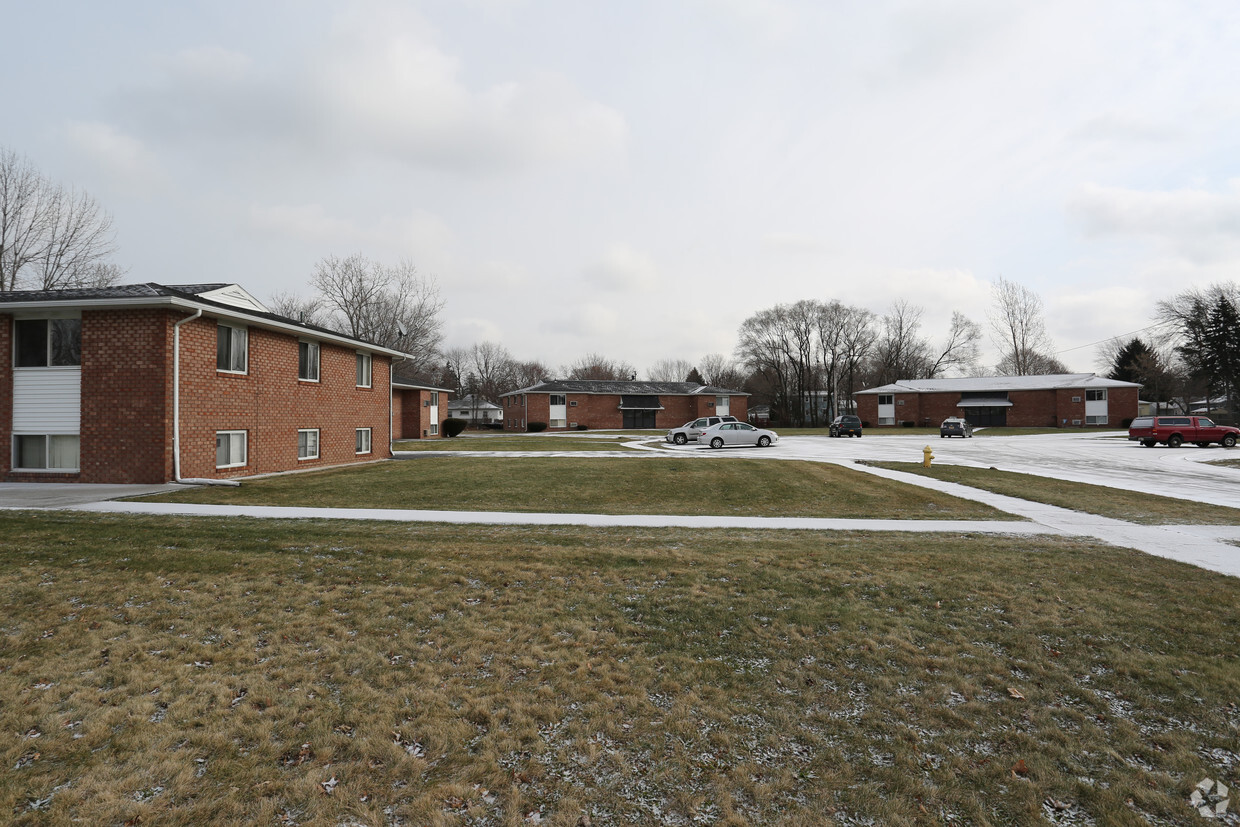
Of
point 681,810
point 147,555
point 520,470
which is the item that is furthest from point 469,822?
point 520,470

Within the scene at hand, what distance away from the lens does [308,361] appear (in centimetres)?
1933

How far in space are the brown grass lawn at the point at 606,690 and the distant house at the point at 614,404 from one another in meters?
53.5

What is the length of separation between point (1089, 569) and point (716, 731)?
6.14 metres

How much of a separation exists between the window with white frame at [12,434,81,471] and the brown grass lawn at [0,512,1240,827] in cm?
937

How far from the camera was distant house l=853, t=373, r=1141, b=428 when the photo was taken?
58219mm

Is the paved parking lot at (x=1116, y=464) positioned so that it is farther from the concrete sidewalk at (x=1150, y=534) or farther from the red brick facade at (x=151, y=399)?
the red brick facade at (x=151, y=399)

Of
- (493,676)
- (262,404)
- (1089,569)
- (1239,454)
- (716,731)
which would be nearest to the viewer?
(716,731)

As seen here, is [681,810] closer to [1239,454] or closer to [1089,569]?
[1089,569]

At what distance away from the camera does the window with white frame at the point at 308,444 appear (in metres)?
19.0

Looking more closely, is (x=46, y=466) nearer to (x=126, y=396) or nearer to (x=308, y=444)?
(x=126, y=396)

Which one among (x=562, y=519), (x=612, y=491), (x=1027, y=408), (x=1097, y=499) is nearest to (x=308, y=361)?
(x=612, y=491)

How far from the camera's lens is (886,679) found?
14.5 feet

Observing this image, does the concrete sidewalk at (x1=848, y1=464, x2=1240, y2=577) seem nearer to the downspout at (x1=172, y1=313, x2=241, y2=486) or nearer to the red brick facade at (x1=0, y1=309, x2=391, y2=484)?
the downspout at (x1=172, y1=313, x2=241, y2=486)

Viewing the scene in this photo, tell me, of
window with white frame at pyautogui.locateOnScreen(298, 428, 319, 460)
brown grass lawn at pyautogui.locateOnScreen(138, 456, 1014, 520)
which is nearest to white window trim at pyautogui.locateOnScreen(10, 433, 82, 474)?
brown grass lawn at pyautogui.locateOnScreen(138, 456, 1014, 520)
